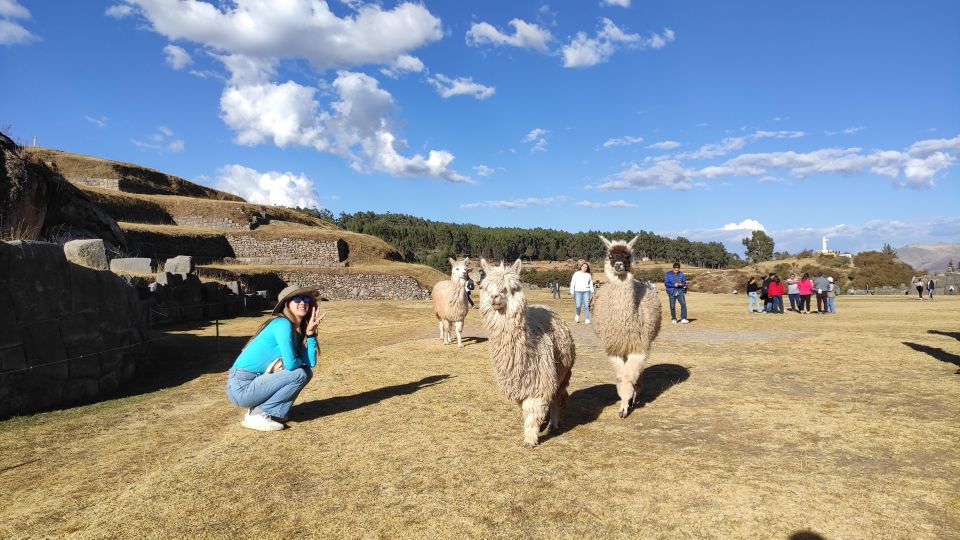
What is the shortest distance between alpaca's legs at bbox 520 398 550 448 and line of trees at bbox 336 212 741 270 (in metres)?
87.1

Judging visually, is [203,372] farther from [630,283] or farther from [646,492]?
[646,492]

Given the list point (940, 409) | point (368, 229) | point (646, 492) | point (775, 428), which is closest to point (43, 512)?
point (646, 492)

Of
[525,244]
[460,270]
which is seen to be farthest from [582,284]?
[525,244]

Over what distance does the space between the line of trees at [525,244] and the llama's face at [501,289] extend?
87.1 m

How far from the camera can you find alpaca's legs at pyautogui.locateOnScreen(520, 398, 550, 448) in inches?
196

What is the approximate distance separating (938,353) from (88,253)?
18.1 meters

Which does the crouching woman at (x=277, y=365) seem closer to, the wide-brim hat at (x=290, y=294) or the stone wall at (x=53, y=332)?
the wide-brim hat at (x=290, y=294)

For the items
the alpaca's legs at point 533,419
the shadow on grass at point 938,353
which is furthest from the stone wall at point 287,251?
the alpaca's legs at point 533,419

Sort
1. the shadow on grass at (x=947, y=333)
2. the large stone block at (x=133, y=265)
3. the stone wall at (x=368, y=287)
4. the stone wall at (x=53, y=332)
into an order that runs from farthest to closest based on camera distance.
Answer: the stone wall at (x=368, y=287) → the large stone block at (x=133, y=265) → the shadow on grass at (x=947, y=333) → the stone wall at (x=53, y=332)

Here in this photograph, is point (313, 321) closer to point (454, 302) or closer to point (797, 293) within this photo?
point (454, 302)

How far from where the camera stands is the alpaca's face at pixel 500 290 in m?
4.83

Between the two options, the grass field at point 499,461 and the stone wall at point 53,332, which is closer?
the grass field at point 499,461

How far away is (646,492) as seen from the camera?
12.9 feet

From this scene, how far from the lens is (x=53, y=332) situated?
22.9 feet
